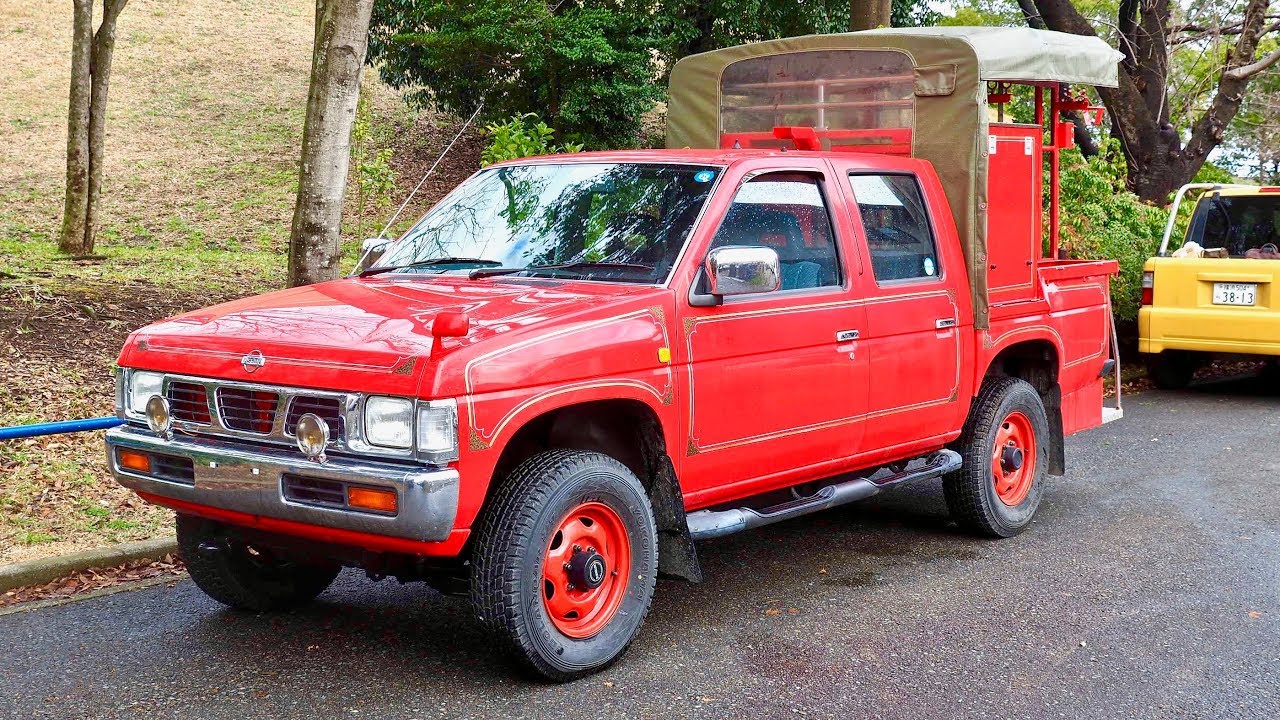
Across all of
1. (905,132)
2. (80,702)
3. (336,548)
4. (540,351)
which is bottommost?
(80,702)

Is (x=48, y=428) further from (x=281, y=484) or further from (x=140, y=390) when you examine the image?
(x=281, y=484)

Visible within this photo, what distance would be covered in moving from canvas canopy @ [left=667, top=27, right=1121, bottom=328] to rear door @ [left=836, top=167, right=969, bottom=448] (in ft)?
1.01

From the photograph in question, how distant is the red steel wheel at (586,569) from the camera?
4836 millimetres

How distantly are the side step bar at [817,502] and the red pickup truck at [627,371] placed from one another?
0.02 metres

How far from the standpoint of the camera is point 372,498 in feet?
14.2

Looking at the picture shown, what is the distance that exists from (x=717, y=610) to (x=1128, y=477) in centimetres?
406

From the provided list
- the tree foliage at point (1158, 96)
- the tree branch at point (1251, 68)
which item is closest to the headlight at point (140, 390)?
the tree branch at point (1251, 68)

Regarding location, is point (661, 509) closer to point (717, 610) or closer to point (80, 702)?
point (717, 610)

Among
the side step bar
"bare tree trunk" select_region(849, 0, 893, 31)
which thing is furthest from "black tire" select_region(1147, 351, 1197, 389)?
the side step bar

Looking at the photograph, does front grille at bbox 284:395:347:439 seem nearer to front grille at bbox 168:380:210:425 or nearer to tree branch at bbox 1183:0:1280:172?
front grille at bbox 168:380:210:425

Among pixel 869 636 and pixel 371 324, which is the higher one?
pixel 371 324

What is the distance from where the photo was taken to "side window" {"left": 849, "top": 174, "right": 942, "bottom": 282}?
248 inches

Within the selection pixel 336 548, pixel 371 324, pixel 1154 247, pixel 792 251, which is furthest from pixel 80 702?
pixel 1154 247

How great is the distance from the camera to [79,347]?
9.45 m
